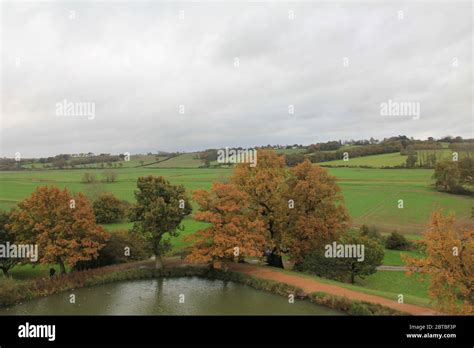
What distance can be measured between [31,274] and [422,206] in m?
60.6

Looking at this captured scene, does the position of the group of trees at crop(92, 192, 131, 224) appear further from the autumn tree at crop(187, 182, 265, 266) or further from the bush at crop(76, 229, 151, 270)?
the autumn tree at crop(187, 182, 265, 266)

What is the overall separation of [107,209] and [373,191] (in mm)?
53480

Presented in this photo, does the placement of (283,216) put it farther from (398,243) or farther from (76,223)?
(398,243)

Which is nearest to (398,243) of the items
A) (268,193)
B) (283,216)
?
(283,216)

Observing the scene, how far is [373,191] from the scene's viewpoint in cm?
7562

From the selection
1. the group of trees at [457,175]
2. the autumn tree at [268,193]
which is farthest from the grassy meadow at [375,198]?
the autumn tree at [268,193]

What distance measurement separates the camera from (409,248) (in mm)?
46531

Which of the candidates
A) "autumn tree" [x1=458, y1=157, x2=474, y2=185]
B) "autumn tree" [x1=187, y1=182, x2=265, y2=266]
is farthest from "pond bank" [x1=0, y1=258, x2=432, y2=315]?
"autumn tree" [x1=458, y1=157, x2=474, y2=185]

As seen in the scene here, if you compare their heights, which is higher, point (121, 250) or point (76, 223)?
point (76, 223)

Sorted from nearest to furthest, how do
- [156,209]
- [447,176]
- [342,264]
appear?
[156,209]
[342,264]
[447,176]

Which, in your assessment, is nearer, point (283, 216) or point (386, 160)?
point (283, 216)

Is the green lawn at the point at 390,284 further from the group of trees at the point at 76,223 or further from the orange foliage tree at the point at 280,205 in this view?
the group of trees at the point at 76,223
